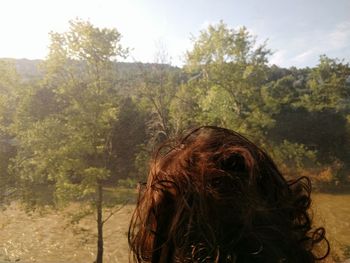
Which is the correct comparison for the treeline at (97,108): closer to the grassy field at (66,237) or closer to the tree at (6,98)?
the tree at (6,98)

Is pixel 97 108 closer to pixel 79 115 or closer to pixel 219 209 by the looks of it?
pixel 79 115

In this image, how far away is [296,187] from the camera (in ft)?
4.86

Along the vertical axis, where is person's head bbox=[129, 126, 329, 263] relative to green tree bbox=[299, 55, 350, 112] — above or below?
below

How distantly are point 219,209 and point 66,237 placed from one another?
19.4 metres

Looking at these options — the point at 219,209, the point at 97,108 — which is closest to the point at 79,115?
the point at 97,108

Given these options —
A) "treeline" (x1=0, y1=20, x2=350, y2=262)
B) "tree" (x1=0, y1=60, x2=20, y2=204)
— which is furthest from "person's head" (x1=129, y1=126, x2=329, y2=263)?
"tree" (x1=0, y1=60, x2=20, y2=204)

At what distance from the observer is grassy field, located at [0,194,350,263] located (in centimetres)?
1577

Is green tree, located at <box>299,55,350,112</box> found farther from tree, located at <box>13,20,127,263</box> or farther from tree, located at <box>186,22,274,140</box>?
tree, located at <box>13,20,127,263</box>

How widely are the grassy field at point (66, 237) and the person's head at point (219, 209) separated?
1309cm

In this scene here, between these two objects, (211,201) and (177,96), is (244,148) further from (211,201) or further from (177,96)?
(177,96)

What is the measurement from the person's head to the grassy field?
13090 millimetres

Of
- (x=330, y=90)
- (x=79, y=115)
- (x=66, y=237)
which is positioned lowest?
(x=66, y=237)

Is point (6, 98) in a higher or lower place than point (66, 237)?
higher

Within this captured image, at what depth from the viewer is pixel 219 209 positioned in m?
1.17
